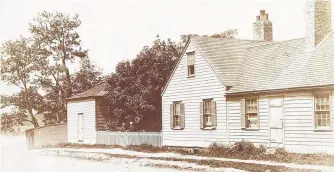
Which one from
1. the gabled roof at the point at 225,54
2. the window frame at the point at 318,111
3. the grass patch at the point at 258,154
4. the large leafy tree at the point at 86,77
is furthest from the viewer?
the large leafy tree at the point at 86,77

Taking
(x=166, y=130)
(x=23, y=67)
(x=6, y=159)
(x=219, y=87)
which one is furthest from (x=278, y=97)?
(x=23, y=67)

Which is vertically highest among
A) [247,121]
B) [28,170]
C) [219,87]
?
[219,87]

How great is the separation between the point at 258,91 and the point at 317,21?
12.1 ft

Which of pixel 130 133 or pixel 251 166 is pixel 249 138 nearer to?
pixel 251 166

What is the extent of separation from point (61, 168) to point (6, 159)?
2524mm

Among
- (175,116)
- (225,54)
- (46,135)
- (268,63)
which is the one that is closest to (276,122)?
(268,63)

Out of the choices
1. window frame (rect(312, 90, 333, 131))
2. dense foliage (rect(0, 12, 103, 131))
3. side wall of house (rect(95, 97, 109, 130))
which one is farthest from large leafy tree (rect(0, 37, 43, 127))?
window frame (rect(312, 90, 333, 131))

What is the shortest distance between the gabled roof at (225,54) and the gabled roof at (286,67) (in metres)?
0.38

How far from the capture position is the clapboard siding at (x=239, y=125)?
21125mm

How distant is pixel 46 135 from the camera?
121ft

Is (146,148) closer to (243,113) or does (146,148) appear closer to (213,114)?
(213,114)

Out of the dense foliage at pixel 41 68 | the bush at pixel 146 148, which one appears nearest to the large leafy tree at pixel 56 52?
the dense foliage at pixel 41 68

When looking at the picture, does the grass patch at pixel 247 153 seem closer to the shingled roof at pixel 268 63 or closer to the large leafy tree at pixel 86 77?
the shingled roof at pixel 268 63

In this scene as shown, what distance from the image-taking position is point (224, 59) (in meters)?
25.0
